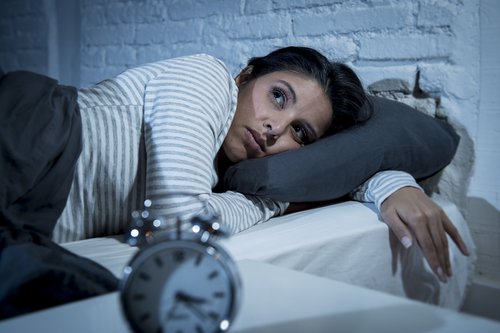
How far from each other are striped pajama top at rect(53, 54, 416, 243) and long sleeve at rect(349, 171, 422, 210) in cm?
34

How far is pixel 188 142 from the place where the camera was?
0.76 meters

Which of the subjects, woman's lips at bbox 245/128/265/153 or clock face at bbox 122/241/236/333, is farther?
woman's lips at bbox 245/128/265/153

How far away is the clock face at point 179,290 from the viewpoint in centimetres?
31

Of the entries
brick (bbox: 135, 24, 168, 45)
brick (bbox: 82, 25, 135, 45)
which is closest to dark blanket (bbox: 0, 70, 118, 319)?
brick (bbox: 135, 24, 168, 45)

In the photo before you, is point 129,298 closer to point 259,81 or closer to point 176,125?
point 176,125

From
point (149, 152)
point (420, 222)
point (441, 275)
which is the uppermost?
point (149, 152)

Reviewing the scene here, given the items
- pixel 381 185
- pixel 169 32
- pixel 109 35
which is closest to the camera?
pixel 381 185

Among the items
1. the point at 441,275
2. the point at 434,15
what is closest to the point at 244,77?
the point at 434,15

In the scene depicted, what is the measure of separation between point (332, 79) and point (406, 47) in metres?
0.36

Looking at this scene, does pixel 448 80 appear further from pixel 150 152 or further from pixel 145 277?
pixel 145 277

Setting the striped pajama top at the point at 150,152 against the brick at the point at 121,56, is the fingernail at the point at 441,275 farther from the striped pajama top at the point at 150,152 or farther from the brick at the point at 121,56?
the brick at the point at 121,56

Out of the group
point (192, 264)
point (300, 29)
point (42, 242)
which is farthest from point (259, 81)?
point (192, 264)

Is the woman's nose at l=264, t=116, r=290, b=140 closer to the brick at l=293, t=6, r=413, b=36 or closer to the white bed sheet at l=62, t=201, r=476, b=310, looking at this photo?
the white bed sheet at l=62, t=201, r=476, b=310

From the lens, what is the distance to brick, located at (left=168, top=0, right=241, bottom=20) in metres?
1.66
